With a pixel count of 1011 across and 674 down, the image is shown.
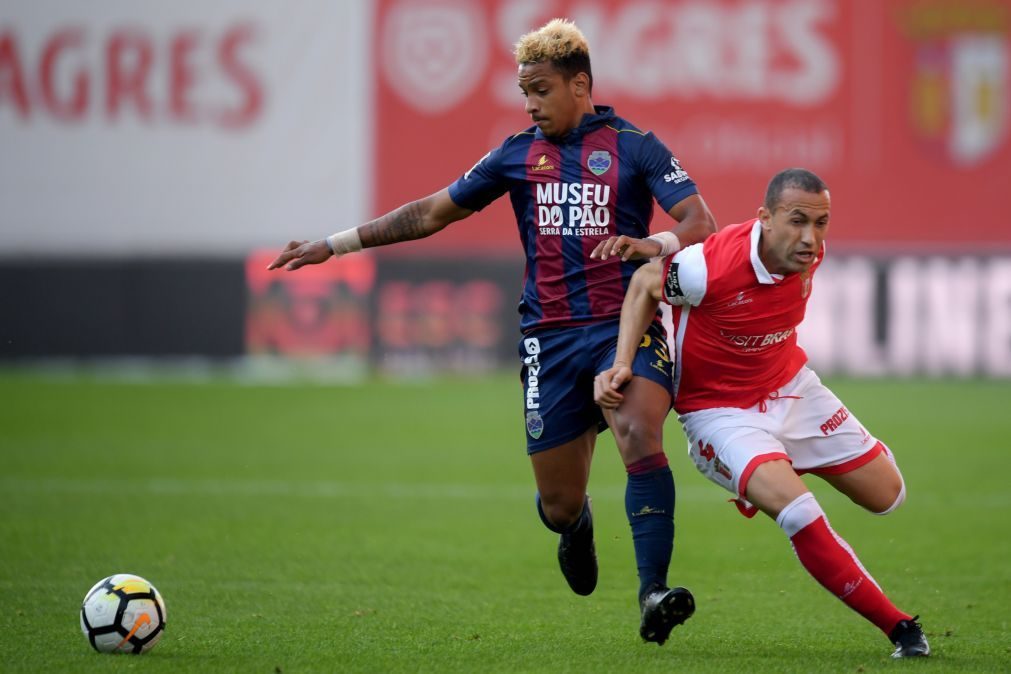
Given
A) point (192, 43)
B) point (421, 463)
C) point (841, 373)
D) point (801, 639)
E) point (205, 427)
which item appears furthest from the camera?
point (192, 43)

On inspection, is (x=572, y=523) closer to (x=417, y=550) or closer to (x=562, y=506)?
(x=562, y=506)

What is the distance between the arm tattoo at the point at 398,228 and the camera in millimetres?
6859

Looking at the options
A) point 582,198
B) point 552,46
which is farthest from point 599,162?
point 552,46

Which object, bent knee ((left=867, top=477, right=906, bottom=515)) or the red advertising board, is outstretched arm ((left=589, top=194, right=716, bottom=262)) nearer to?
bent knee ((left=867, top=477, right=906, bottom=515))

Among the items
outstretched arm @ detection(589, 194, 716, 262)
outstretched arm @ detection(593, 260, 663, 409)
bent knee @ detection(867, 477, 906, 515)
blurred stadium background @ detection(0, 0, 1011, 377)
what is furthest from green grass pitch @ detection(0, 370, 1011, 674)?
blurred stadium background @ detection(0, 0, 1011, 377)

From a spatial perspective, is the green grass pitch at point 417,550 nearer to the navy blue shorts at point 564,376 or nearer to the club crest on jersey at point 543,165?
the navy blue shorts at point 564,376

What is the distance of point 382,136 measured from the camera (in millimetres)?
23078

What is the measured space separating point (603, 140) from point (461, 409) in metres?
10.8

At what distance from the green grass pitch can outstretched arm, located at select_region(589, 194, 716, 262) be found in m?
1.51

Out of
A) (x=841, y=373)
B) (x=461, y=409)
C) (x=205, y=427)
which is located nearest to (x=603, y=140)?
(x=205, y=427)

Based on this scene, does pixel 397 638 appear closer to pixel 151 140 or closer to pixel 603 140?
pixel 603 140

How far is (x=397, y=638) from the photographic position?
243 inches

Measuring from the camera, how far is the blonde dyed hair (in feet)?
20.9

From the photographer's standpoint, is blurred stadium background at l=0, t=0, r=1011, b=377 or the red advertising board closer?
blurred stadium background at l=0, t=0, r=1011, b=377
